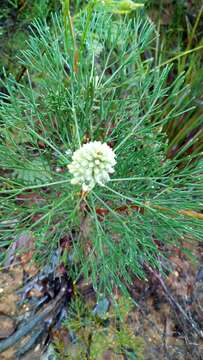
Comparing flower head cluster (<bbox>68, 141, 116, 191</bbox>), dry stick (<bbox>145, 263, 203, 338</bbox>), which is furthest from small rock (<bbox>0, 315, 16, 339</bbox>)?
flower head cluster (<bbox>68, 141, 116, 191</bbox>)

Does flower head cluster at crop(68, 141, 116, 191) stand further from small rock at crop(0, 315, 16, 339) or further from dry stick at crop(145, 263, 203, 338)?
small rock at crop(0, 315, 16, 339)

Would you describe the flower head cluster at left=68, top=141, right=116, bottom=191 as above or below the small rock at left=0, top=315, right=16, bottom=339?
above

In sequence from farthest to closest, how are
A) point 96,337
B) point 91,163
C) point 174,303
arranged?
point 174,303, point 96,337, point 91,163

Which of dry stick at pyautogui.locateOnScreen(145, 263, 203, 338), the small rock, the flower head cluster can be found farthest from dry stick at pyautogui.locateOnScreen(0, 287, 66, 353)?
the flower head cluster

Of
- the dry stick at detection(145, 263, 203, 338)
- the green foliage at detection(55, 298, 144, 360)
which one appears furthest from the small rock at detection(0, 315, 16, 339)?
the dry stick at detection(145, 263, 203, 338)

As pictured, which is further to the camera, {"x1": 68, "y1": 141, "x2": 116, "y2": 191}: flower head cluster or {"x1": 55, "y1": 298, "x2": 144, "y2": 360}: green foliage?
{"x1": 55, "y1": 298, "x2": 144, "y2": 360}: green foliage

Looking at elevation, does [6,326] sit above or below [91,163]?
below

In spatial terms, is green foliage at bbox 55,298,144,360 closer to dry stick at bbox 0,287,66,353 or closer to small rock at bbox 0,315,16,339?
dry stick at bbox 0,287,66,353

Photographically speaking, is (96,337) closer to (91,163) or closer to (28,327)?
(28,327)

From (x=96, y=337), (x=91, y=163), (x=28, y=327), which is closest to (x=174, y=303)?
(x=96, y=337)
